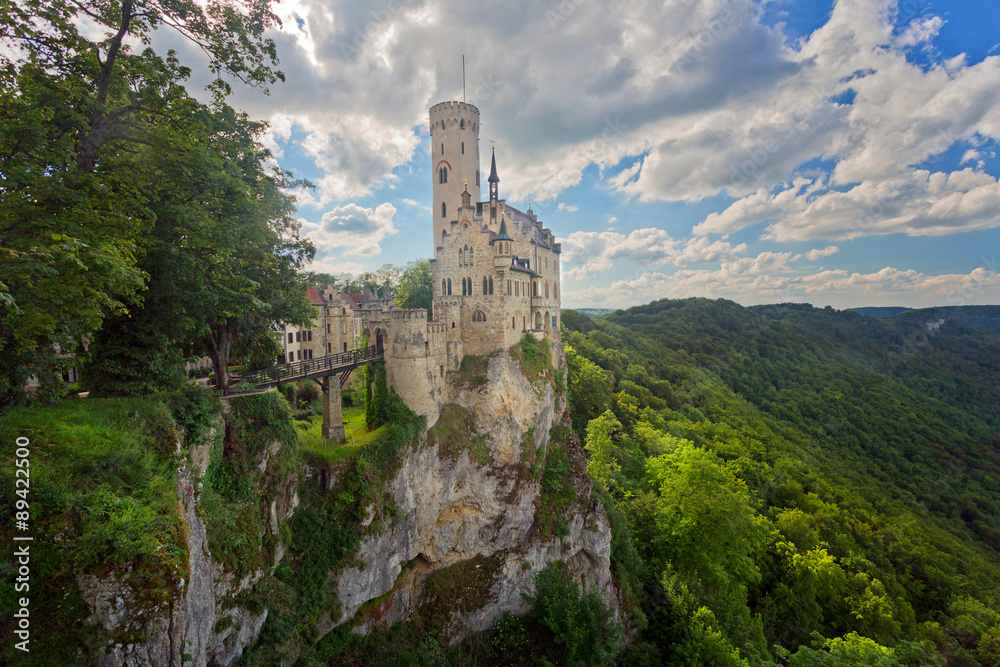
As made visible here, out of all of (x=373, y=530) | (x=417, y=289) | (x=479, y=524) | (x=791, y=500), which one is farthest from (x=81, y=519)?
(x=791, y=500)

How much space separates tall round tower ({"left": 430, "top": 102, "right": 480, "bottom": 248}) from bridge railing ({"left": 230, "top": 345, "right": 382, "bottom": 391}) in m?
14.4

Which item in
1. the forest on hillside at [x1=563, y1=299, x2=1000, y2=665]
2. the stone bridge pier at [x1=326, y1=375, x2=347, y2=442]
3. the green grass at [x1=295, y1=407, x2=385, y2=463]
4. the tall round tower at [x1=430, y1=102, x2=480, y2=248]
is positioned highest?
the tall round tower at [x1=430, y1=102, x2=480, y2=248]

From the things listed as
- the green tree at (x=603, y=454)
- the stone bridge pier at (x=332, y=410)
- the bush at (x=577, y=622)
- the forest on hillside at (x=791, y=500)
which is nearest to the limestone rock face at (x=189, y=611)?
the stone bridge pier at (x=332, y=410)

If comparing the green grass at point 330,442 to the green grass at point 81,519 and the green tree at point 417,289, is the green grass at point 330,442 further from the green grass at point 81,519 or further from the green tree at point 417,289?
the green tree at point 417,289

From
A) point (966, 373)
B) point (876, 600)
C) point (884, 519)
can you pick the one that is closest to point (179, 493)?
point (876, 600)

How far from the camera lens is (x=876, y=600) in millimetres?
33219

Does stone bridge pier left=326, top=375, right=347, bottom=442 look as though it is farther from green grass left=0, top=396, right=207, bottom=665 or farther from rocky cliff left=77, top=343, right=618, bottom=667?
green grass left=0, top=396, right=207, bottom=665

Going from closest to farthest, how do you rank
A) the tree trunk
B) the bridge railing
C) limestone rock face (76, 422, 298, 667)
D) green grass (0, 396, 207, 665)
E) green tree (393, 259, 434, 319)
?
green grass (0, 396, 207, 665), limestone rock face (76, 422, 298, 667), the tree trunk, the bridge railing, green tree (393, 259, 434, 319)

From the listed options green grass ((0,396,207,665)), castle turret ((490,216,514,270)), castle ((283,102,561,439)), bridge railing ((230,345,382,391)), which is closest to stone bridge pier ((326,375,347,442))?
castle ((283,102,561,439))

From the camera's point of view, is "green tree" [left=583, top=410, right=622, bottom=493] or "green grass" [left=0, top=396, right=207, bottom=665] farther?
"green tree" [left=583, top=410, right=622, bottom=493]

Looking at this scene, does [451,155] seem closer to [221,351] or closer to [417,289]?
→ [417,289]

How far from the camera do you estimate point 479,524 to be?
1109 inches

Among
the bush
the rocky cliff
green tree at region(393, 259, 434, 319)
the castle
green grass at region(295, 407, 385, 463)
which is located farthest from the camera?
green tree at region(393, 259, 434, 319)

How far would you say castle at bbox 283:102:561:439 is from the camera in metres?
26.0
